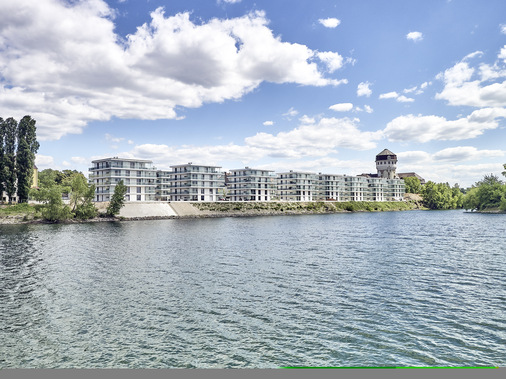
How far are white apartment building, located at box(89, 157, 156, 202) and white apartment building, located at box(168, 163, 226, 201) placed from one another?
19.4 meters

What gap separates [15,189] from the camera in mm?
114312

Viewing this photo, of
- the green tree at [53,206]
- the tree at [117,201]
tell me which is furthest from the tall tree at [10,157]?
the tree at [117,201]

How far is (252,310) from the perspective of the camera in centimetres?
2514

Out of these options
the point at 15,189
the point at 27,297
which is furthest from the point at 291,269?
the point at 15,189

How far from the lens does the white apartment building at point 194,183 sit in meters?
179

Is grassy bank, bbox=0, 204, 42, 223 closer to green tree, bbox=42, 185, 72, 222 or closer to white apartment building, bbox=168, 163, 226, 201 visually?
green tree, bbox=42, 185, 72, 222

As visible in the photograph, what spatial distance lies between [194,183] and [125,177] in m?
35.3

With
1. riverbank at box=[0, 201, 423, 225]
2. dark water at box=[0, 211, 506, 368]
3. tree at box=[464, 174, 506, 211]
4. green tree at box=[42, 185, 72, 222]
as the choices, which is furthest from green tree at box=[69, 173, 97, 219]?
tree at box=[464, 174, 506, 211]

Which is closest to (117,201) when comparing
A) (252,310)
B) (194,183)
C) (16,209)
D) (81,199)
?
(81,199)

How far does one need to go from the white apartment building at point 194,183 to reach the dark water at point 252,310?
Answer: 130857mm

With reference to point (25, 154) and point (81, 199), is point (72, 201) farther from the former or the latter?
point (25, 154)

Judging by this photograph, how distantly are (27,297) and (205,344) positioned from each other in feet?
58.4

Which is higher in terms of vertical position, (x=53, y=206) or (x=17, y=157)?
(x=17, y=157)

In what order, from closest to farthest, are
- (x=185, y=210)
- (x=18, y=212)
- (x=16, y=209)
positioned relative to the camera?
(x=18, y=212) < (x=16, y=209) < (x=185, y=210)
